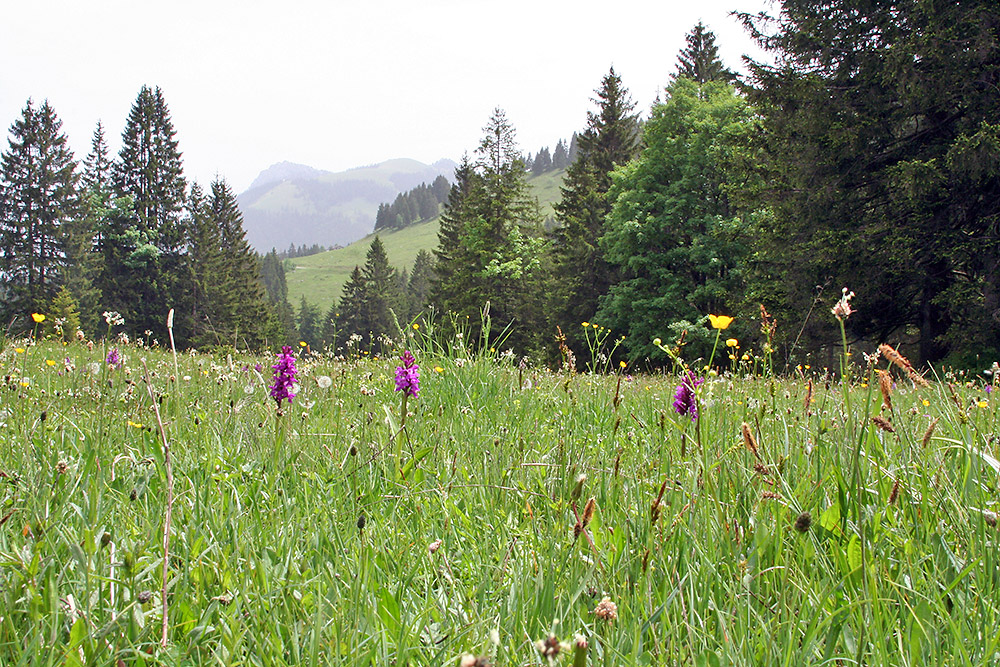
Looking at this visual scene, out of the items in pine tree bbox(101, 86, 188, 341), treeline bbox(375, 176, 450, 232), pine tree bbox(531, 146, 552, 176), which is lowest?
pine tree bbox(101, 86, 188, 341)

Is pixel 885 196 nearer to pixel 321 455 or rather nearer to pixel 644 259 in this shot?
pixel 644 259

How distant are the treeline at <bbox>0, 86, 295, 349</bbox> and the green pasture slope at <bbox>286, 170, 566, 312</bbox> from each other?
92.6 metres

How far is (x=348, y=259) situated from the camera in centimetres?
17900

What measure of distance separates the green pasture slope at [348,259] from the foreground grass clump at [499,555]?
143 metres

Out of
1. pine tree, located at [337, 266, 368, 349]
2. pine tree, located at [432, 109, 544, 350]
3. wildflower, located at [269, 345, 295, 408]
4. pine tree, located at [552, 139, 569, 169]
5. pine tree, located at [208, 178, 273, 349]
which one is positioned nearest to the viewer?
wildflower, located at [269, 345, 295, 408]

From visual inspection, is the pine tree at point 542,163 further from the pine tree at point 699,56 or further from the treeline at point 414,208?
the pine tree at point 699,56

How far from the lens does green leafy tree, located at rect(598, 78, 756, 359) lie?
24.5 meters

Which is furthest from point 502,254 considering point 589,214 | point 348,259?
point 348,259

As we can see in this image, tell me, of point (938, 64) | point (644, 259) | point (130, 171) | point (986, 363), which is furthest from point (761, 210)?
point (130, 171)

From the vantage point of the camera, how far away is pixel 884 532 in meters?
1.48

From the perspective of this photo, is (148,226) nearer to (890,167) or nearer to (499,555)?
(890,167)

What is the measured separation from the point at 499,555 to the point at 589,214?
3190 centimetres

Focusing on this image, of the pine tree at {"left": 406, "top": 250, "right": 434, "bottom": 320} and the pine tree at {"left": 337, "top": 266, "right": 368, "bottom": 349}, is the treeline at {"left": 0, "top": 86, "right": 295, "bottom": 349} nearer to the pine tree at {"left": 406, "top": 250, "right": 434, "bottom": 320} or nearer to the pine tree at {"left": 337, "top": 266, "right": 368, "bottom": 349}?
the pine tree at {"left": 337, "top": 266, "right": 368, "bottom": 349}

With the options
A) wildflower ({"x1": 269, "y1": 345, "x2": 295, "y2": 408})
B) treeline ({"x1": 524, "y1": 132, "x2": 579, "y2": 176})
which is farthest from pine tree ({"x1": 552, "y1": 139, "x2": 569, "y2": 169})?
wildflower ({"x1": 269, "y1": 345, "x2": 295, "y2": 408})
